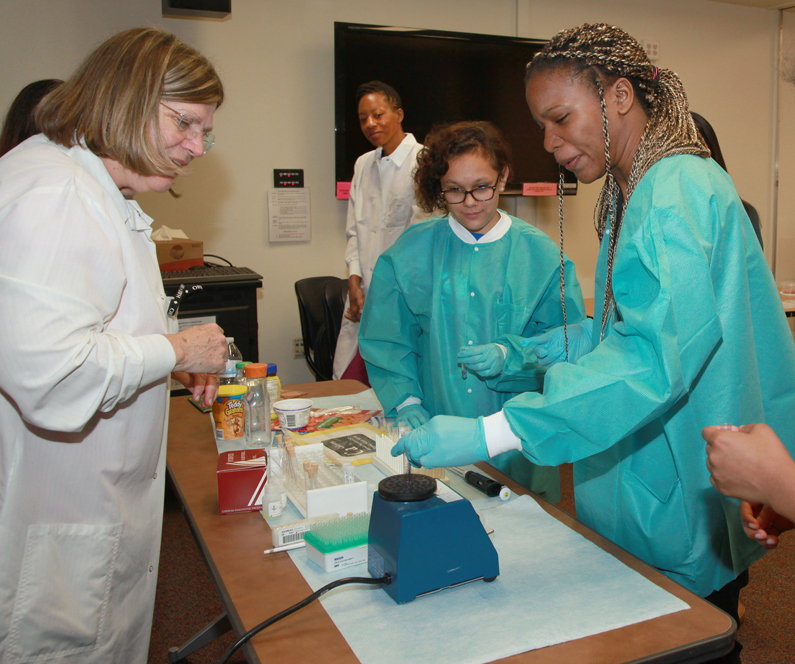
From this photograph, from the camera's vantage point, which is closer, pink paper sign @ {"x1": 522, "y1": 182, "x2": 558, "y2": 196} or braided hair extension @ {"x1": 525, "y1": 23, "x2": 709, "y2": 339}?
braided hair extension @ {"x1": 525, "y1": 23, "x2": 709, "y2": 339}

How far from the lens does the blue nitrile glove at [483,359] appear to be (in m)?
1.68

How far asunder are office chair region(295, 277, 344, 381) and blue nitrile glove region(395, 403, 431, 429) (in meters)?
1.67

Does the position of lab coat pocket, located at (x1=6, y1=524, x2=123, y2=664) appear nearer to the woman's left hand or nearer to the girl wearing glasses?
the woman's left hand

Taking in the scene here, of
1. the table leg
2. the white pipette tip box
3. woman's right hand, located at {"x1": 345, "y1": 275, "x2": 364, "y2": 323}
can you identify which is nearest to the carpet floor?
the table leg

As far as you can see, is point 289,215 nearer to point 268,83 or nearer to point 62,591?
point 268,83

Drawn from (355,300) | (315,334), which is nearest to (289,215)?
(315,334)

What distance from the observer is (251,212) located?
12.8 feet

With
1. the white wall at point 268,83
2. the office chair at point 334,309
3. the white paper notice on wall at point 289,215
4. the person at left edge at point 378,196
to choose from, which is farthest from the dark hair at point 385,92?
the office chair at point 334,309

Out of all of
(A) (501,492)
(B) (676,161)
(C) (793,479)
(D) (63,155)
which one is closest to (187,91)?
(D) (63,155)

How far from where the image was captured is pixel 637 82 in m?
1.17

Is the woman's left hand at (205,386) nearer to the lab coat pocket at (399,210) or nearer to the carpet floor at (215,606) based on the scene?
the carpet floor at (215,606)

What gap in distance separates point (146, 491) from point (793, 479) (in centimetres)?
112

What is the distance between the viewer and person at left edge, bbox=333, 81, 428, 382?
3.26 metres

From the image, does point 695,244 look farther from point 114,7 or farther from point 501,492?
point 114,7
